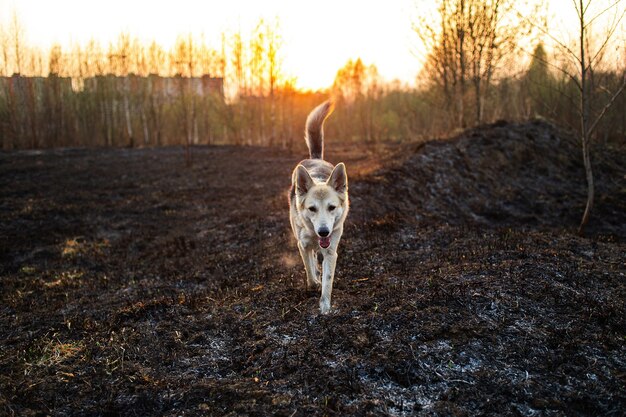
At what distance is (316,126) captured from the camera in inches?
291

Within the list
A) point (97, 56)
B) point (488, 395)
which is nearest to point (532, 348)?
point (488, 395)

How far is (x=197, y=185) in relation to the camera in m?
18.8

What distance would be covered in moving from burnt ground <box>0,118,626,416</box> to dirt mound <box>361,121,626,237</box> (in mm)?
131

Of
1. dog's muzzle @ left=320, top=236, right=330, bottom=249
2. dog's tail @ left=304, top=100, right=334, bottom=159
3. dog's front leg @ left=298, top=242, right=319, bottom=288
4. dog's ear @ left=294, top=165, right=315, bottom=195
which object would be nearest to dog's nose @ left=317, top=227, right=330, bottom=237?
dog's muzzle @ left=320, top=236, right=330, bottom=249

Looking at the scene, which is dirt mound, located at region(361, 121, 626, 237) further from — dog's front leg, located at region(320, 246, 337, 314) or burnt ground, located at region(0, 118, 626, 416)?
dog's front leg, located at region(320, 246, 337, 314)

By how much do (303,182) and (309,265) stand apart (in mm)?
1185

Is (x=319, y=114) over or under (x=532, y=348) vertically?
over

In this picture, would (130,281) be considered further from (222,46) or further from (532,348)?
(222,46)

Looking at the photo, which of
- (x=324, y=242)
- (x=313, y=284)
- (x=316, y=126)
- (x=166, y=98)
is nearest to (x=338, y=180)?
(x=324, y=242)

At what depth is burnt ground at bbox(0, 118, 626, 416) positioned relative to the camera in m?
3.78

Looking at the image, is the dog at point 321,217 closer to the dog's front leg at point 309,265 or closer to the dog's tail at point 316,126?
the dog's front leg at point 309,265

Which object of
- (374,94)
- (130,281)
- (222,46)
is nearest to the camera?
(130,281)

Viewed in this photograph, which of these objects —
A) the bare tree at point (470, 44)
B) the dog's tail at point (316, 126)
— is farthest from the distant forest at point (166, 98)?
the dog's tail at point (316, 126)

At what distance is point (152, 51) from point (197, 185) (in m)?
28.6
